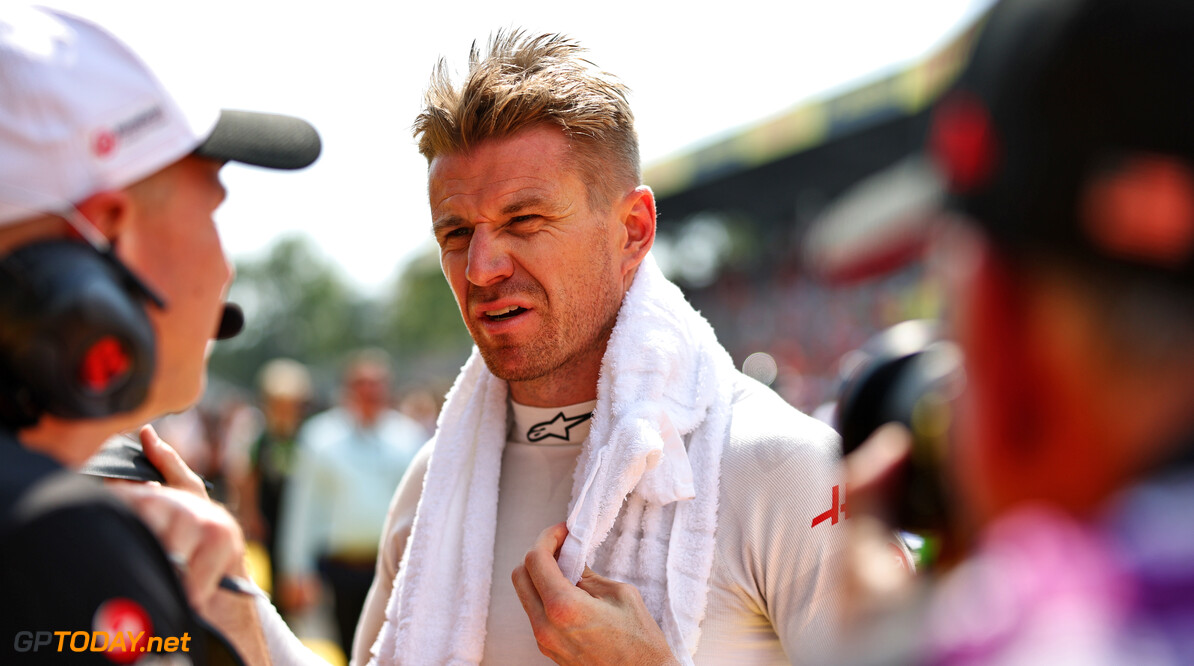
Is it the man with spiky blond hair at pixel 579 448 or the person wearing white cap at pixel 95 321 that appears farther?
the man with spiky blond hair at pixel 579 448

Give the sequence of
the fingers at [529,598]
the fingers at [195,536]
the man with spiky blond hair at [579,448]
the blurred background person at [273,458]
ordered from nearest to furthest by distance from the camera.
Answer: the fingers at [195,536]
the fingers at [529,598]
the man with spiky blond hair at [579,448]
the blurred background person at [273,458]

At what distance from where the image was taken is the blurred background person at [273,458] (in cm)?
768

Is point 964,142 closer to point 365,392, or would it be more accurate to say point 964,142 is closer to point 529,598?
point 529,598

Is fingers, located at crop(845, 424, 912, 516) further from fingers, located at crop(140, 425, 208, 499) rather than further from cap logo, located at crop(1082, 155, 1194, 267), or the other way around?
fingers, located at crop(140, 425, 208, 499)

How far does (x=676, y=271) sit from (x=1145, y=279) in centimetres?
2792

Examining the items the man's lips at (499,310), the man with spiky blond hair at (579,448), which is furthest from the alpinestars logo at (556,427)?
the man's lips at (499,310)

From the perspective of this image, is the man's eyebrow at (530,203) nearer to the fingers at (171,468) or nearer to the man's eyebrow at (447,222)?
the man's eyebrow at (447,222)

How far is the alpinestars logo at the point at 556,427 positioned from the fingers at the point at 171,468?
33.3 inches

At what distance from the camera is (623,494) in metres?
1.85

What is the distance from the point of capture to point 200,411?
18922 mm

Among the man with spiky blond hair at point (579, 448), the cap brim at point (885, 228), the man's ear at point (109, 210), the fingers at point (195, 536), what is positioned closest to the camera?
the cap brim at point (885, 228)

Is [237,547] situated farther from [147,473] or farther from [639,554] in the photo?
[639,554]

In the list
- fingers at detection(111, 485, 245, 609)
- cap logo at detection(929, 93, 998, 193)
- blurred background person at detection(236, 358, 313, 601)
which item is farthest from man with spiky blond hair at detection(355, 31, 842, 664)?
blurred background person at detection(236, 358, 313, 601)

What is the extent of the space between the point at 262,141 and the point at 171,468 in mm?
611
